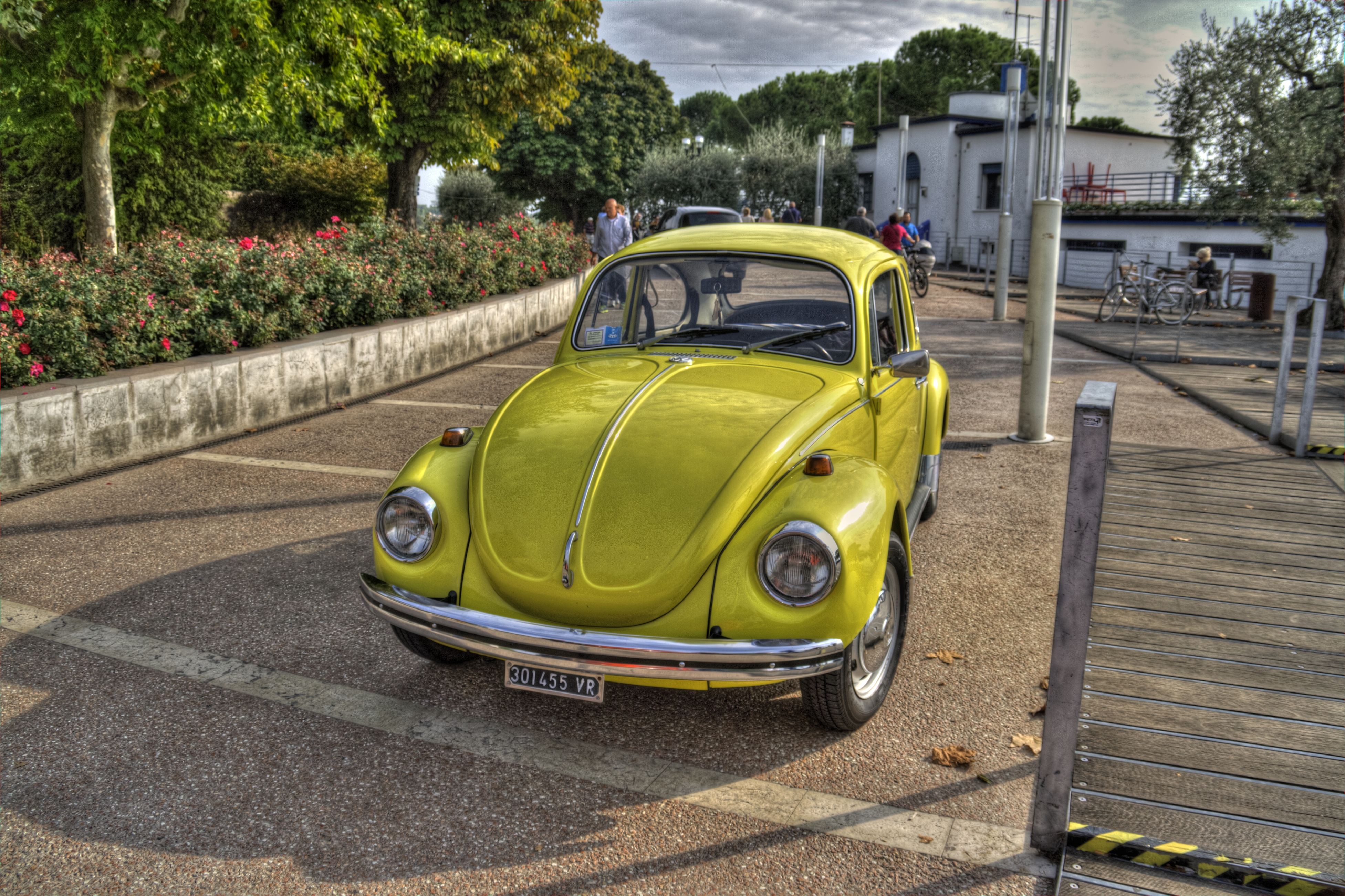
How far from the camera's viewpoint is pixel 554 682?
3363mm

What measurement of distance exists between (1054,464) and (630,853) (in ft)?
19.2

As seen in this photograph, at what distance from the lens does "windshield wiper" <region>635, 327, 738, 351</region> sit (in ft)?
15.9

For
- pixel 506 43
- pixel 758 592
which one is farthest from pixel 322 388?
pixel 506 43

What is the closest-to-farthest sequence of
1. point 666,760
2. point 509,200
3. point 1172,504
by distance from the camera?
1. point 666,760
2. point 1172,504
3. point 509,200

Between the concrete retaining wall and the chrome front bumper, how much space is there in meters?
4.96

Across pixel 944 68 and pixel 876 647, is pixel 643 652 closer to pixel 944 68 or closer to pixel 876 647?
pixel 876 647

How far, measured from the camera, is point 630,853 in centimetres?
305

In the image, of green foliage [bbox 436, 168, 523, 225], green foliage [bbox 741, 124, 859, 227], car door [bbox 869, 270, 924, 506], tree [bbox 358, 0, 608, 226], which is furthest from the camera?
green foliage [bbox 741, 124, 859, 227]

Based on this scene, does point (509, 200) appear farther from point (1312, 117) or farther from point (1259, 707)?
point (1259, 707)

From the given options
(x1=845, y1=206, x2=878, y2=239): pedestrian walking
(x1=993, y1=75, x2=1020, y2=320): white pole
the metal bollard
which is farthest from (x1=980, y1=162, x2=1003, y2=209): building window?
the metal bollard

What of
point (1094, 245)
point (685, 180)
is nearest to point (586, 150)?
point (685, 180)

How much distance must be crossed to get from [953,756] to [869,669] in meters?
0.46

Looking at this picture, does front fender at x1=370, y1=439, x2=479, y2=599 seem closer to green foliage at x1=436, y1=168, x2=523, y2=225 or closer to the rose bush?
the rose bush

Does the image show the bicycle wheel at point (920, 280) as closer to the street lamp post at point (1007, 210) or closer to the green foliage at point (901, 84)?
the street lamp post at point (1007, 210)
